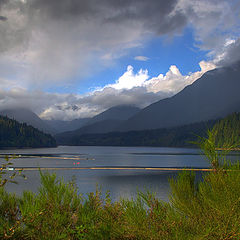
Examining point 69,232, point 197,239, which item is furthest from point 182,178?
point 69,232

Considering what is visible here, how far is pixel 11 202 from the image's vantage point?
11188 millimetres

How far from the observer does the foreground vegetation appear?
23.4 ft

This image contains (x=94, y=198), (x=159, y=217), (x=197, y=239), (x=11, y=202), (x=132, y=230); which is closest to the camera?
(x=197, y=239)

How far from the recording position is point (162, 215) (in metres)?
9.24

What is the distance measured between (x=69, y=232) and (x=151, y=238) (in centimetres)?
306

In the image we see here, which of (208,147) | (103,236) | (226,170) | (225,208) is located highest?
(208,147)

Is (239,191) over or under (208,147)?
under

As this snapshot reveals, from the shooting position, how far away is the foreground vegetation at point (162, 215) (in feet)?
23.4

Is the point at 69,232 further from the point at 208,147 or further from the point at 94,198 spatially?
the point at 208,147

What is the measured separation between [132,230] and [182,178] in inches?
105

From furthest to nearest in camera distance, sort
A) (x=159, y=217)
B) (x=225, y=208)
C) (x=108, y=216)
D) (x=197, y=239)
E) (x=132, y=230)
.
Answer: (x=108, y=216) → (x=159, y=217) → (x=132, y=230) → (x=225, y=208) → (x=197, y=239)

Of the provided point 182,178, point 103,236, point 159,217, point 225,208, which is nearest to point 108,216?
point 103,236

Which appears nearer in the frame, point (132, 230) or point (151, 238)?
point (151, 238)

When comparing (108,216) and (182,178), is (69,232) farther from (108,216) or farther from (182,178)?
(182,178)
